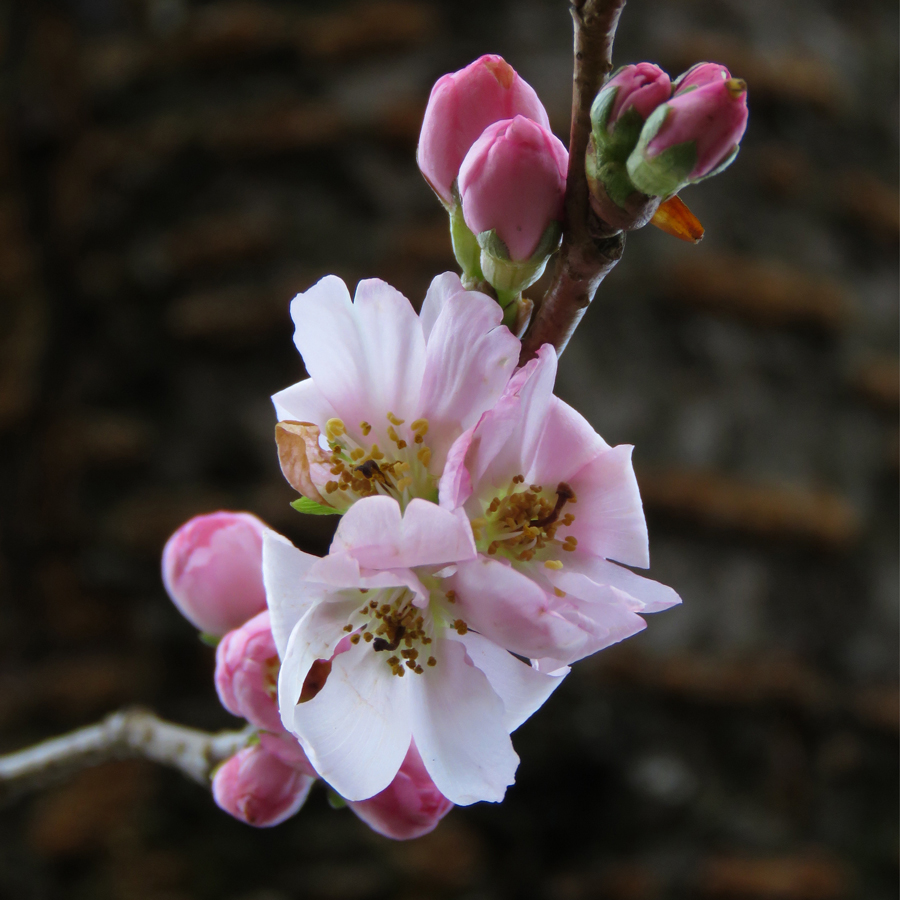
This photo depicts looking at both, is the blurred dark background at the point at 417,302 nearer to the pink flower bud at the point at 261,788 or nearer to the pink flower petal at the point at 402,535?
the pink flower bud at the point at 261,788

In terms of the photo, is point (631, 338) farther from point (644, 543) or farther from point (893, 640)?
point (644, 543)

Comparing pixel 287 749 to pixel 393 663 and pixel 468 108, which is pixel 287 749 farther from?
pixel 468 108

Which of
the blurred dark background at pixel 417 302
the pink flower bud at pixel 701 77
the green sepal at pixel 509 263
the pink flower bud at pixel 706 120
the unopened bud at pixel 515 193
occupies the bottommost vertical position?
the blurred dark background at pixel 417 302

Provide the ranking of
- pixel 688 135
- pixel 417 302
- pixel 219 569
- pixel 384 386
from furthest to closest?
pixel 417 302, pixel 219 569, pixel 384 386, pixel 688 135

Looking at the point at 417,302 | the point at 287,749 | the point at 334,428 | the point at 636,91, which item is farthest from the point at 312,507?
the point at 417,302

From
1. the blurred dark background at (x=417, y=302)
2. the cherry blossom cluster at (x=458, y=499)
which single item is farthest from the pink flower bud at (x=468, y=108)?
the blurred dark background at (x=417, y=302)


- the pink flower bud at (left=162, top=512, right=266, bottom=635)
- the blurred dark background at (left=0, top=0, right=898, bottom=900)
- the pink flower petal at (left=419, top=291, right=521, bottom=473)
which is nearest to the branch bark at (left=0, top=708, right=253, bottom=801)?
the pink flower bud at (left=162, top=512, right=266, bottom=635)
